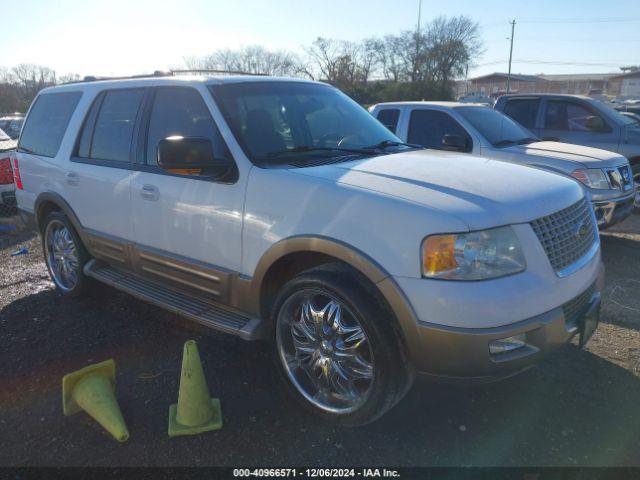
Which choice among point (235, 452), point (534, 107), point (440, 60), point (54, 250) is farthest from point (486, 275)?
point (440, 60)

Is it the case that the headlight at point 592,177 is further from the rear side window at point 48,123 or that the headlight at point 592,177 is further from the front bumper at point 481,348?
the rear side window at point 48,123

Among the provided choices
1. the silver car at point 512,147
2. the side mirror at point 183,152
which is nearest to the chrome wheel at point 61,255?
the side mirror at point 183,152

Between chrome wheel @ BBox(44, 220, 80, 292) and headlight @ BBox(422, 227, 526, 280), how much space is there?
360 cm

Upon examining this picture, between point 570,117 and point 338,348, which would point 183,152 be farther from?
point 570,117

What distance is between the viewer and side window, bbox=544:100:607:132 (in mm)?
8273

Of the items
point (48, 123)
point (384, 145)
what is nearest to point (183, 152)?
point (384, 145)

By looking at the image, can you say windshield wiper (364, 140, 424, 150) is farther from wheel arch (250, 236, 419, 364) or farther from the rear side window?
the rear side window

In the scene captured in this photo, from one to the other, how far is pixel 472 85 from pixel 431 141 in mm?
91417

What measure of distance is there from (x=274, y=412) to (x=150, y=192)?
1782 millimetres

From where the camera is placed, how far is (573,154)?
6.58 metres

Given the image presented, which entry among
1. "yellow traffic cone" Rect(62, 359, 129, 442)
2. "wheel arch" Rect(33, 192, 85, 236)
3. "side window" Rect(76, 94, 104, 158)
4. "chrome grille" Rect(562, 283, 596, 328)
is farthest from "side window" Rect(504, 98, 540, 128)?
"yellow traffic cone" Rect(62, 359, 129, 442)

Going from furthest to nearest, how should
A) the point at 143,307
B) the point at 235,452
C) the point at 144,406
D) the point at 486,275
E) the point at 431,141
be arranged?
1. the point at 431,141
2. the point at 143,307
3. the point at 144,406
4. the point at 235,452
5. the point at 486,275

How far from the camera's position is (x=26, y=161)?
201 inches

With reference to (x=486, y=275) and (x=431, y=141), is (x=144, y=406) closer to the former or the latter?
(x=486, y=275)
